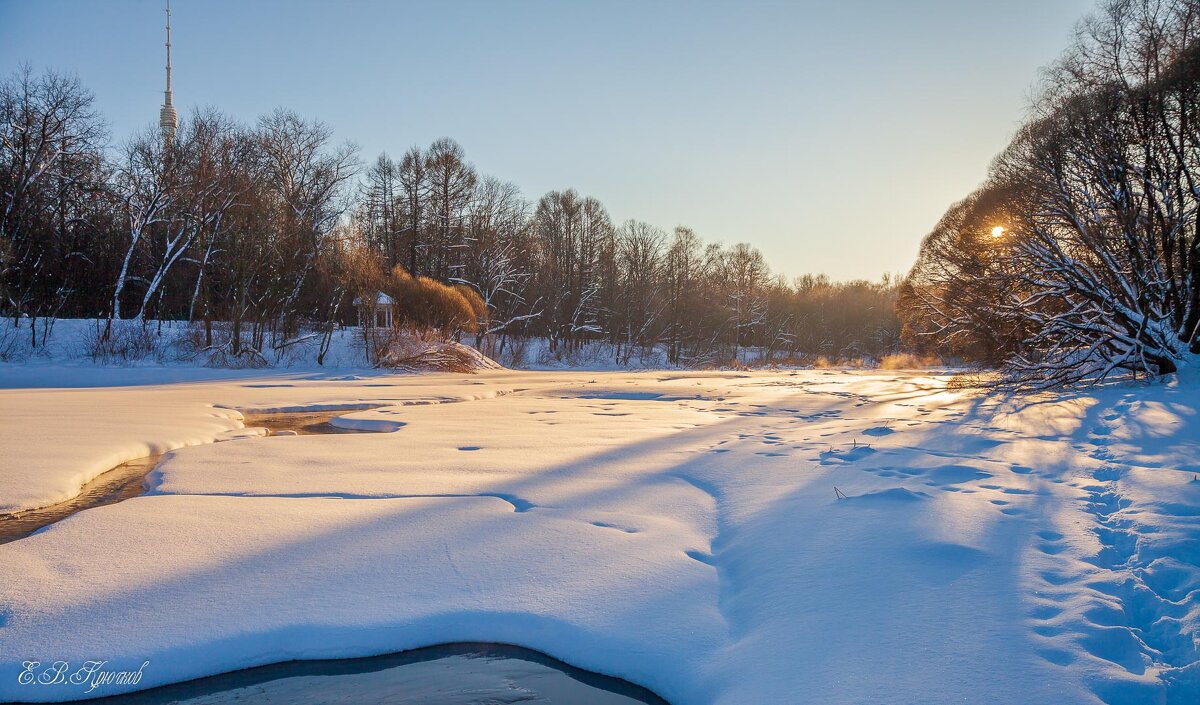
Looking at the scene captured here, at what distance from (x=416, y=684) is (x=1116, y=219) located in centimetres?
1263

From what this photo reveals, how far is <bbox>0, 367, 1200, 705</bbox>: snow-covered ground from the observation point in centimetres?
219

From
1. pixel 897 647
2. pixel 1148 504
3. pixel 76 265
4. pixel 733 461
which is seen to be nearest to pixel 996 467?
pixel 1148 504

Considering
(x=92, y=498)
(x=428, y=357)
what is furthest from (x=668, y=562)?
(x=428, y=357)

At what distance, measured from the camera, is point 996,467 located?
15.1 ft

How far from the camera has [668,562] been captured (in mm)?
3180

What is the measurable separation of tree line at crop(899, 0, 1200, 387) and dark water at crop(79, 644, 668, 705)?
416 inches

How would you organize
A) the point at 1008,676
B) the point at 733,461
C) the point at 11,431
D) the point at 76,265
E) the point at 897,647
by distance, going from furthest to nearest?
the point at 76,265 < the point at 11,431 < the point at 733,461 < the point at 897,647 < the point at 1008,676

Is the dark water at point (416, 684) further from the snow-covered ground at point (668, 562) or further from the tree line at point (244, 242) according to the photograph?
the tree line at point (244, 242)

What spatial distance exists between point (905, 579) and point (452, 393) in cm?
1007

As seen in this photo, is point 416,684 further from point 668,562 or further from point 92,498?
point 92,498

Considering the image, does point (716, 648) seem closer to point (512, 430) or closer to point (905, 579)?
point (905, 579)

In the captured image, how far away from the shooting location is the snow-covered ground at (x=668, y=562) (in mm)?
2189

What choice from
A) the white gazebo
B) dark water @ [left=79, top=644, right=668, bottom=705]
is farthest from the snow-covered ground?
the white gazebo

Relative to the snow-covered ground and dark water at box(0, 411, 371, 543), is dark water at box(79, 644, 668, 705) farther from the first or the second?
dark water at box(0, 411, 371, 543)
